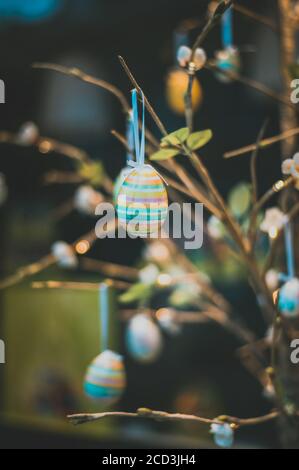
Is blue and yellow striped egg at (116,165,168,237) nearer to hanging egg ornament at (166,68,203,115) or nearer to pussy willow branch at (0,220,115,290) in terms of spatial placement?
pussy willow branch at (0,220,115,290)

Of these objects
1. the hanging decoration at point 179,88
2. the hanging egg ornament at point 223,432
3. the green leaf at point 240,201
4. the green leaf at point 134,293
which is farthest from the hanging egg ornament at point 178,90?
the hanging egg ornament at point 223,432

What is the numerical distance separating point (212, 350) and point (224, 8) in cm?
81

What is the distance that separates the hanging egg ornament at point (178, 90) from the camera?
3.15ft

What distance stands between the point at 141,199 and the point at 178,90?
489mm

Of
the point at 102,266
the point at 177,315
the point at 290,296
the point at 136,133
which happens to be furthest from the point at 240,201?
the point at 102,266

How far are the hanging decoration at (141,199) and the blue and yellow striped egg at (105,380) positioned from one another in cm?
23

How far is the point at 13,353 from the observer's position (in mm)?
1288

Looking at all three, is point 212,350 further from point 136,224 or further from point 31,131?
point 136,224

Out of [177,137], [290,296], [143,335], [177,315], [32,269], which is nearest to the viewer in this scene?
[177,137]

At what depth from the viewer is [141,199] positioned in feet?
1.77

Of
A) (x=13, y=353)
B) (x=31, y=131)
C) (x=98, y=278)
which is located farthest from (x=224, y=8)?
(x=13, y=353)

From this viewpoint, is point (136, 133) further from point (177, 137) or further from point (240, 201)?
point (240, 201)

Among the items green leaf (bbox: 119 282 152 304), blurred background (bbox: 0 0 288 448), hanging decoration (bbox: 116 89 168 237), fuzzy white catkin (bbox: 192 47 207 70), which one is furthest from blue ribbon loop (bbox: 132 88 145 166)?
blurred background (bbox: 0 0 288 448)

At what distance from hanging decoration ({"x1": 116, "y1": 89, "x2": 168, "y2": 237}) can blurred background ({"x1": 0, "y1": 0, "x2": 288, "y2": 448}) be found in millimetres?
563
